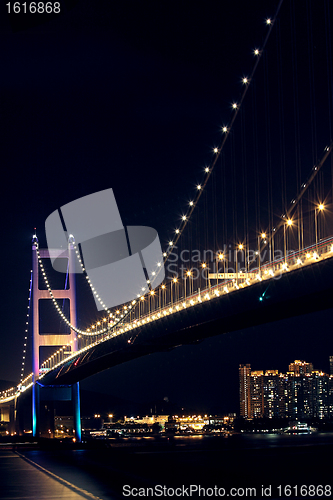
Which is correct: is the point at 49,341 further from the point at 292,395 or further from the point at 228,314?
the point at 292,395

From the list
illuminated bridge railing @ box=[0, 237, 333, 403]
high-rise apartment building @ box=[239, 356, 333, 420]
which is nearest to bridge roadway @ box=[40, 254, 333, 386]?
illuminated bridge railing @ box=[0, 237, 333, 403]

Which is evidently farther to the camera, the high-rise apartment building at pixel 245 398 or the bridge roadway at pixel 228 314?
the high-rise apartment building at pixel 245 398

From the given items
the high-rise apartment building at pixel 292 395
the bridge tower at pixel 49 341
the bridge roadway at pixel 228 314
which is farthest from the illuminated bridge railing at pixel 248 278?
the high-rise apartment building at pixel 292 395


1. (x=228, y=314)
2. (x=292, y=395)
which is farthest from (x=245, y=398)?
(x=228, y=314)

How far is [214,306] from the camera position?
31.6 meters

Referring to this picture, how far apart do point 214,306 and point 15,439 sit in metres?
26.7

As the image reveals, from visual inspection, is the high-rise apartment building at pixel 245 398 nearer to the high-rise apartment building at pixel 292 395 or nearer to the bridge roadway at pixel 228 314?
the high-rise apartment building at pixel 292 395

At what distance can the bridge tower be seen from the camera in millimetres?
55656

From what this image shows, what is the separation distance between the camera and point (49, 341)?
6225cm

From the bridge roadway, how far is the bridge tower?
7737 mm

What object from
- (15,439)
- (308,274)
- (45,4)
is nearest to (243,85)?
(308,274)

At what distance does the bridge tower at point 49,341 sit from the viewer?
55.7m

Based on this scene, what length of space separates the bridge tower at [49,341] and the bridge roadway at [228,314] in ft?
25.4

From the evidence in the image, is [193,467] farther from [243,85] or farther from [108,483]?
[243,85]
